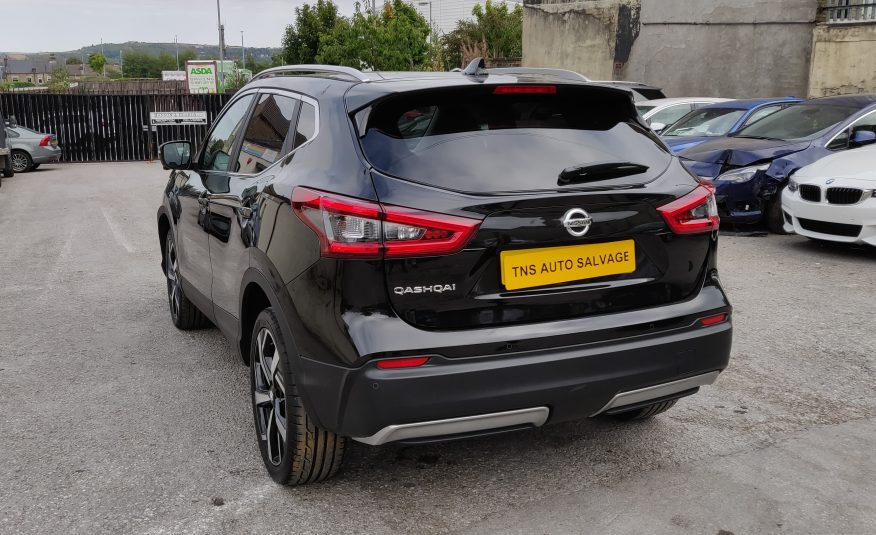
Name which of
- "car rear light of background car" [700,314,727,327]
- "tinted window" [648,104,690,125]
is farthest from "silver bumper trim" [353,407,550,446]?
"tinted window" [648,104,690,125]

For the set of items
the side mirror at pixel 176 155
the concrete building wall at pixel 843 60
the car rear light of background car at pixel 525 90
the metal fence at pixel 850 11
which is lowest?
the side mirror at pixel 176 155

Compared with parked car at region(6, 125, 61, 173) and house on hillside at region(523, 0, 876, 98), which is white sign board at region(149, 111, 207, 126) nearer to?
parked car at region(6, 125, 61, 173)

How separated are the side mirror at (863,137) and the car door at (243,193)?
7521 mm

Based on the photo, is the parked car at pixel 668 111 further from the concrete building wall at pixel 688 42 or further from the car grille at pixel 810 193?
the concrete building wall at pixel 688 42

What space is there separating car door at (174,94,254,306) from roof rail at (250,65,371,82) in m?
0.18

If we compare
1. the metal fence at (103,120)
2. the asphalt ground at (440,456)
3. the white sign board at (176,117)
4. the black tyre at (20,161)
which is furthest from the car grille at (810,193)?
the white sign board at (176,117)

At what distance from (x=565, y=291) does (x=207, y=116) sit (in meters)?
27.5

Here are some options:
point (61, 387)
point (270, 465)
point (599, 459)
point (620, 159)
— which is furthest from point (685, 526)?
point (61, 387)

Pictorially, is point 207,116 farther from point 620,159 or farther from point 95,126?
point 620,159

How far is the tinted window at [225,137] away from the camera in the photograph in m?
4.62

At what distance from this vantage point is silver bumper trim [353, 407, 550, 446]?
294cm

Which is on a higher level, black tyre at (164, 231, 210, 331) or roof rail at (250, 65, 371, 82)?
roof rail at (250, 65, 371, 82)

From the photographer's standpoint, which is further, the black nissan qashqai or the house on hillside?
the house on hillside

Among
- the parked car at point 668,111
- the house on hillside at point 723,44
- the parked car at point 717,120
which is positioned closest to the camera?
the parked car at point 717,120
